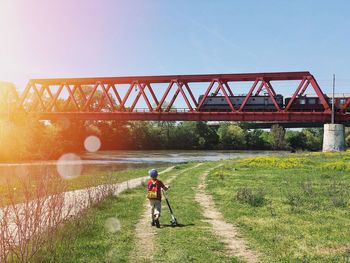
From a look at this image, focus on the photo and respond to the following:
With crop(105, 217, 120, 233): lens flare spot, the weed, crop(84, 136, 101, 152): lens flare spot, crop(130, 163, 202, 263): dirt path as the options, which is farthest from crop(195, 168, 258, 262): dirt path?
crop(84, 136, 101, 152): lens flare spot

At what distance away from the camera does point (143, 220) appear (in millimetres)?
13836

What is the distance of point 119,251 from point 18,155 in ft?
168

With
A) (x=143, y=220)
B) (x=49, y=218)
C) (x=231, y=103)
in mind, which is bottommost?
(x=143, y=220)

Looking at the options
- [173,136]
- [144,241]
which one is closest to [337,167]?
[144,241]

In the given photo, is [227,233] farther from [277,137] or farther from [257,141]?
[257,141]

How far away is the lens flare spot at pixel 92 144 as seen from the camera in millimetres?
98750

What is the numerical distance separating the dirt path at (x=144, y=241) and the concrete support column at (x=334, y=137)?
48.3 meters

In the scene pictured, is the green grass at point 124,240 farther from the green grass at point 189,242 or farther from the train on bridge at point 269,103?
the train on bridge at point 269,103

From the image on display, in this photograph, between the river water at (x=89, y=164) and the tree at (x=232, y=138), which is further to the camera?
the tree at (x=232, y=138)

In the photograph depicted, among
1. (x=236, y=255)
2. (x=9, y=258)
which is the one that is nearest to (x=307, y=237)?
(x=236, y=255)

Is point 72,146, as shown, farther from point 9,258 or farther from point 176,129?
point 9,258

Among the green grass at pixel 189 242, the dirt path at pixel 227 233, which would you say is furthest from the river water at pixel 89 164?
the green grass at pixel 189 242

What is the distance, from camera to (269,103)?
66.8 metres

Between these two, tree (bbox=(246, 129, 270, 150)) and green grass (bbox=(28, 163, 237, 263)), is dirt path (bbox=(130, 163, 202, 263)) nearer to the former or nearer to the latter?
green grass (bbox=(28, 163, 237, 263))
